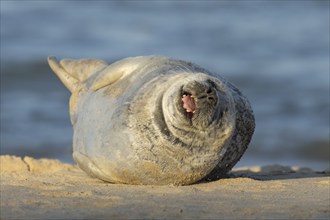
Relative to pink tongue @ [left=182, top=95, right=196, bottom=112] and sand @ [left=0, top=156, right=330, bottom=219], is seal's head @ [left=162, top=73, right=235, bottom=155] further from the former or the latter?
sand @ [left=0, top=156, right=330, bottom=219]

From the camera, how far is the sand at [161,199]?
4.99 m

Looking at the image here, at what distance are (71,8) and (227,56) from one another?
407cm

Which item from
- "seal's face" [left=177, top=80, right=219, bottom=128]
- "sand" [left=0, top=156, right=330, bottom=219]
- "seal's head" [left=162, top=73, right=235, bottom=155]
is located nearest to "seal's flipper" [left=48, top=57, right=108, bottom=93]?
"sand" [left=0, top=156, right=330, bottom=219]

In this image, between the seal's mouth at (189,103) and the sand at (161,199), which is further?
the seal's mouth at (189,103)

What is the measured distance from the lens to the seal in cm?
603

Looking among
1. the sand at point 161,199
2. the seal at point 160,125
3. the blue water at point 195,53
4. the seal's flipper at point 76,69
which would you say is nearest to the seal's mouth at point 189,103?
the seal at point 160,125

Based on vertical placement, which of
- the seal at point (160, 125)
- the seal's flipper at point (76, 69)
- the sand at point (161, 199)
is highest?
the seal's flipper at point (76, 69)

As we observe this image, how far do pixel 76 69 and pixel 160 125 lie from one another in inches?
76.0

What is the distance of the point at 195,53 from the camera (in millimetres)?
15203

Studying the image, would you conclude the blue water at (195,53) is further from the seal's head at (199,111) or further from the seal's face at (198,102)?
the seal's face at (198,102)

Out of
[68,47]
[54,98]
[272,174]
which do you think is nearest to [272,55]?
[68,47]

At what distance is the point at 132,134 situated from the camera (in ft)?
20.4

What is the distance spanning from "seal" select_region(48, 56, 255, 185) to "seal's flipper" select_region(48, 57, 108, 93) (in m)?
0.75

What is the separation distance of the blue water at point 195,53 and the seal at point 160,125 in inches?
135
